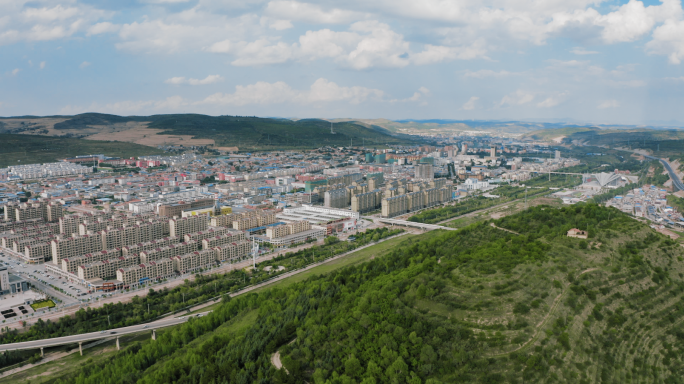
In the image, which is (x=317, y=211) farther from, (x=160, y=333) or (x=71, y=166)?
(x=71, y=166)

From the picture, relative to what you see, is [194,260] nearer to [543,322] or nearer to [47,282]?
[47,282]

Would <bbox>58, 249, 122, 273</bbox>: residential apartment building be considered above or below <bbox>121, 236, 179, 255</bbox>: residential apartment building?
below

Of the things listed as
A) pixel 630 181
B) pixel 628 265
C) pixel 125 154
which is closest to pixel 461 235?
pixel 628 265

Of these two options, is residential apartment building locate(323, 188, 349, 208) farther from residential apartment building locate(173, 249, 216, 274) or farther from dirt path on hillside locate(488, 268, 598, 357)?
dirt path on hillside locate(488, 268, 598, 357)

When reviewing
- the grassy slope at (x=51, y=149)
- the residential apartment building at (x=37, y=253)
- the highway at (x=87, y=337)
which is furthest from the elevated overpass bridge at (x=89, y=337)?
the grassy slope at (x=51, y=149)

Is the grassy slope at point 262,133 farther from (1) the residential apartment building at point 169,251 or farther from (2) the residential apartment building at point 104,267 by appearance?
(2) the residential apartment building at point 104,267

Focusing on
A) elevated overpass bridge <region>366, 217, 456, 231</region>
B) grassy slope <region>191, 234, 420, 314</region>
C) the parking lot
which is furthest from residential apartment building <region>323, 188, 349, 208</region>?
the parking lot
